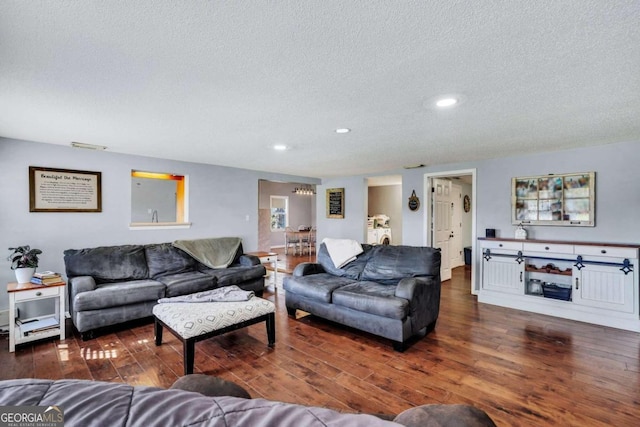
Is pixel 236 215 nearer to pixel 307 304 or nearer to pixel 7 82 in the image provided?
pixel 307 304

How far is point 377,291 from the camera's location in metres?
3.21

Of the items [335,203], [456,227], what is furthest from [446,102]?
[456,227]

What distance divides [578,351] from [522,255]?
1.54 m

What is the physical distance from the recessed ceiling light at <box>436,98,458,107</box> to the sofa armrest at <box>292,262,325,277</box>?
8.37ft

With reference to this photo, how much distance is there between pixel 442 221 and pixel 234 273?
3.96m

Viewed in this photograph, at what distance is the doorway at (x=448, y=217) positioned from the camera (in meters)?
5.15

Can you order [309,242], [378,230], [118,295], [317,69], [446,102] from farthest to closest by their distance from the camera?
Result: 1. [309,242]
2. [378,230]
3. [118,295]
4. [446,102]
5. [317,69]

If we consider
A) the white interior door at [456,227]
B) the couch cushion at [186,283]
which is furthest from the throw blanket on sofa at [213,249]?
the white interior door at [456,227]

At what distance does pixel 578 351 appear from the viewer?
9.43 feet


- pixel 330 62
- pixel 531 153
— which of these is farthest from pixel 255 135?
pixel 531 153

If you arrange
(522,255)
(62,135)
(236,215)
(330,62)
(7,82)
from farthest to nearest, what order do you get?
(236,215), (522,255), (62,135), (7,82), (330,62)

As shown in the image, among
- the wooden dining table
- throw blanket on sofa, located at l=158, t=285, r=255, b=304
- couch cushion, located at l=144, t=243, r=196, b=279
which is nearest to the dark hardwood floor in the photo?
throw blanket on sofa, located at l=158, t=285, r=255, b=304

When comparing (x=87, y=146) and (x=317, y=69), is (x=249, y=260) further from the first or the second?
(x=317, y=69)

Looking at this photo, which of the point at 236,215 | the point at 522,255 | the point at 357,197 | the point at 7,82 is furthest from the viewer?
the point at 357,197
